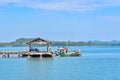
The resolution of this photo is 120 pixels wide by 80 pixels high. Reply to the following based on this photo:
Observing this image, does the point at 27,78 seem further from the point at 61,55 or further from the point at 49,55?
the point at 61,55

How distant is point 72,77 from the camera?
2032 inches

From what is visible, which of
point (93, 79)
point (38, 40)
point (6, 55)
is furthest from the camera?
point (6, 55)

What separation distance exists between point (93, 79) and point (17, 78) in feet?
31.6

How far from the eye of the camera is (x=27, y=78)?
5084cm

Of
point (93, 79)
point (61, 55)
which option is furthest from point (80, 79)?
point (61, 55)

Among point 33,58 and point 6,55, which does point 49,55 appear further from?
point 6,55

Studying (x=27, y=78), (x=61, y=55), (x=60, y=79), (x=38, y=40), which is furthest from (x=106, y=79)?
(x=61, y=55)

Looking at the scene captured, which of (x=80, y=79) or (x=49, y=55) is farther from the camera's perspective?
(x=49, y=55)

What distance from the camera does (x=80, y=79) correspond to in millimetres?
49812

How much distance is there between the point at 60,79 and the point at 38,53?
4214 cm

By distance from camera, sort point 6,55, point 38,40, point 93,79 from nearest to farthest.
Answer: point 93,79 < point 38,40 < point 6,55

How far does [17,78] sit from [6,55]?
1994 inches

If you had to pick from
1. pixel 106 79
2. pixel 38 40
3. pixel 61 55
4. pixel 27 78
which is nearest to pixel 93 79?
pixel 106 79

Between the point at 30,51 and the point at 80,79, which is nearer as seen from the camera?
the point at 80,79
